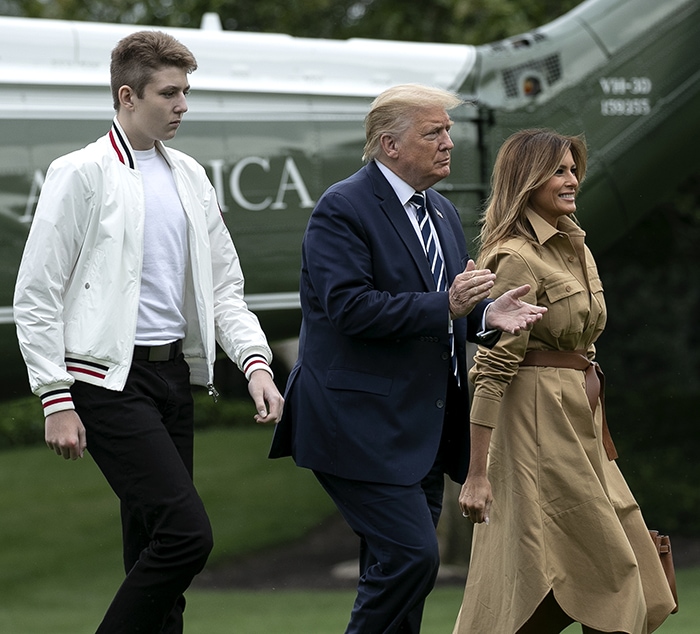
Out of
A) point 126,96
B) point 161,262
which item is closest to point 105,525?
point 161,262

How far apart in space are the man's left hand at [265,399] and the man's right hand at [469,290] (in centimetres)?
63

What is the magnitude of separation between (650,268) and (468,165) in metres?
7.18

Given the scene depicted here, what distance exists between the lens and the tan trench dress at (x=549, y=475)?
174 inches

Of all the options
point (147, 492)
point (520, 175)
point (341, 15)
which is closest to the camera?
point (147, 492)

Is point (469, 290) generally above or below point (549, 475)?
above

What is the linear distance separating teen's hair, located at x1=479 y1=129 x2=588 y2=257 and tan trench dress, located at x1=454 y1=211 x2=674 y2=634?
68 millimetres

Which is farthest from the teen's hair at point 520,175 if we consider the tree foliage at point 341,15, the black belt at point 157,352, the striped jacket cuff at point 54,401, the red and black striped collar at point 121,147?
the tree foliage at point 341,15

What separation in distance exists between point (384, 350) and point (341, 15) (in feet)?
33.6

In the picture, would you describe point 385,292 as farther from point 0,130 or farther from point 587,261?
point 0,130

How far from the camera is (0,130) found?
7379 mm

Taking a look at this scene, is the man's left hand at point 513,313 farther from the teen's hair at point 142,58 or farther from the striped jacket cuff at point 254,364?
the teen's hair at point 142,58

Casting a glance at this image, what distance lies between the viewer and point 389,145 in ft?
14.3

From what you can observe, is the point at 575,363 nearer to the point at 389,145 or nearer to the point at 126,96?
the point at 389,145

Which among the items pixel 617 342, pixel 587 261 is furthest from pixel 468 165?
pixel 617 342
